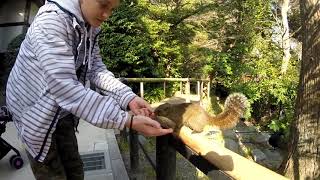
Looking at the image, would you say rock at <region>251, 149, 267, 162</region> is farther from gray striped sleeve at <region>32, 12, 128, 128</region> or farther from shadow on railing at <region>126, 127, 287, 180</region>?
gray striped sleeve at <region>32, 12, 128, 128</region>

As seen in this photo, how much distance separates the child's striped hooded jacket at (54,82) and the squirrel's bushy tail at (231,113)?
409 mm

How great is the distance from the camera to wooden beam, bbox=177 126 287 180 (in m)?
1.23

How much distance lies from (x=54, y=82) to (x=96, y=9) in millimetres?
321

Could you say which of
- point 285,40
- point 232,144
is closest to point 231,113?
point 232,144

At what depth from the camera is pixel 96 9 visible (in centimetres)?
157

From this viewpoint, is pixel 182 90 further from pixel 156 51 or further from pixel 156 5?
pixel 156 5

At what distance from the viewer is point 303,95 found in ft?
16.1

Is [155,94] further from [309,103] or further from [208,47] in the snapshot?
[309,103]

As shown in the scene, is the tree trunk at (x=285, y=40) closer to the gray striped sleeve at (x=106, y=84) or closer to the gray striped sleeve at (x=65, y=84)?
the gray striped sleeve at (x=106, y=84)

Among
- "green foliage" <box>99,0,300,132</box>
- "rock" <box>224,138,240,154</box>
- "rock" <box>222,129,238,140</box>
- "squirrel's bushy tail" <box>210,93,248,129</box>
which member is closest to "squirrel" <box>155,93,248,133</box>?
"squirrel's bushy tail" <box>210,93,248,129</box>

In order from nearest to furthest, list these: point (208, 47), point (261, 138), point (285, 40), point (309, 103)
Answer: point (309, 103)
point (261, 138)
point (285, 40)
point (208, 47)

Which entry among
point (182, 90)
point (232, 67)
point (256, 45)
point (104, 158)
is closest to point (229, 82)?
point (232, 67)

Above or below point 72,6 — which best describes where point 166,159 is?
below

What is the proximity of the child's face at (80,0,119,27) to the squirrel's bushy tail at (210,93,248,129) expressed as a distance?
2.26 feet
